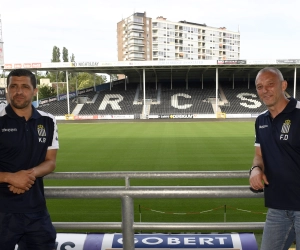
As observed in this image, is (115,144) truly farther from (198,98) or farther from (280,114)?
(198,98)

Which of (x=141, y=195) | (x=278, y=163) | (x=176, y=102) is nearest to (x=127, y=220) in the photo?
(x=141, y=195)

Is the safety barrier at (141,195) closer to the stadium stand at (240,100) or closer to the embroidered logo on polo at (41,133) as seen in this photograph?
the embroidered logo on polo at (41,133)

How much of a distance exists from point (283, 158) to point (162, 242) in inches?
60.2

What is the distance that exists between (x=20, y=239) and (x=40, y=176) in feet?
1.79

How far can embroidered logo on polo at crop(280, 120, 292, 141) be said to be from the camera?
208cm

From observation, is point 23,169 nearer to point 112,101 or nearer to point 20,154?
point 20,154

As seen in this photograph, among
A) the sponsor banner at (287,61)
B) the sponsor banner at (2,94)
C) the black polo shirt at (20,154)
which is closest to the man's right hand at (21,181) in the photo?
the black polo shirt at (20,154)

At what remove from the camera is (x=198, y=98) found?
136 feet

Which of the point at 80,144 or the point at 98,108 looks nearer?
the point at 80,144

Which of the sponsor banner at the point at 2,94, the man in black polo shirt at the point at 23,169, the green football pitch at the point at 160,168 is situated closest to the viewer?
the man in black polo shirt at the point at 23,169

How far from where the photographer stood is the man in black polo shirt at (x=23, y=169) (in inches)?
86.0

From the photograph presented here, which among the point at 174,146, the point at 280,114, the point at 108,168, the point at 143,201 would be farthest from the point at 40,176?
the point at 174,146

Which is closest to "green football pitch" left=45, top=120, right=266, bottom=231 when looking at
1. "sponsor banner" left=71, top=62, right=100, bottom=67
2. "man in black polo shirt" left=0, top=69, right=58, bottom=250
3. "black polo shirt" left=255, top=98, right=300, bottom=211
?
"black polo shirt" left=255, top=98, right=300, bottom=211

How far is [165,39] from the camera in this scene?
3521 inches
